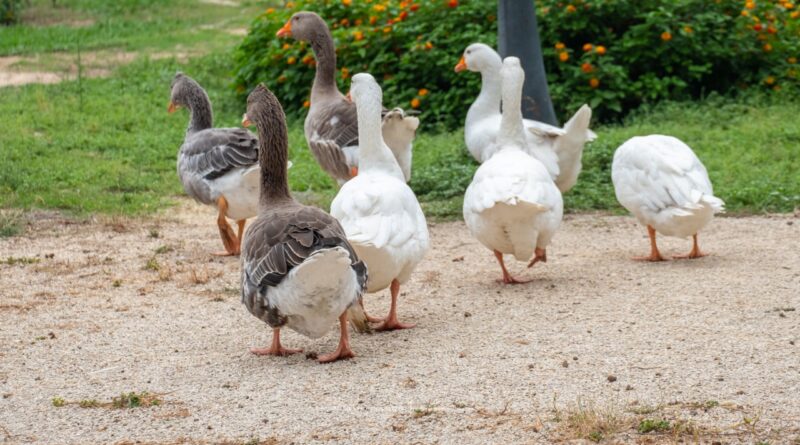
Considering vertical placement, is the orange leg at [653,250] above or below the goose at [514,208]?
below

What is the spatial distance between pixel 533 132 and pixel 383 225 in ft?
9.87

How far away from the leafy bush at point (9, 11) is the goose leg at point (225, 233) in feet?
47.1

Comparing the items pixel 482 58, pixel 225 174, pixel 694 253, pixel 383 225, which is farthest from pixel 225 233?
pixel 694 253

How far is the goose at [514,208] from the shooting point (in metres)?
6.81

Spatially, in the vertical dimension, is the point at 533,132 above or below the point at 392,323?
above

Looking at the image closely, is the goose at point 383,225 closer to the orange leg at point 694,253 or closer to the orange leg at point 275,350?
the orange leg at point 275,350

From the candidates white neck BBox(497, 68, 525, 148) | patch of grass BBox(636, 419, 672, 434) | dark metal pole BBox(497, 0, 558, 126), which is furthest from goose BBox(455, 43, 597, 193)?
patch of grass BBox(636, 419, 672, 434)

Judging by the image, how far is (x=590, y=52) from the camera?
1262cm

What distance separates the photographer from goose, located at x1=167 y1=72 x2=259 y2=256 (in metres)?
8.34

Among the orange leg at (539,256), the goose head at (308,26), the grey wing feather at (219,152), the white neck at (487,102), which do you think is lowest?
the orange leg at (539,256)

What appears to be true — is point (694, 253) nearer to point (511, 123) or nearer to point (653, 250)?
point (653, 250)

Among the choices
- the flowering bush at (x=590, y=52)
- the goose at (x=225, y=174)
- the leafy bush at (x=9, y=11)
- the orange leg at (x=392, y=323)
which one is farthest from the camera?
the leafy bush at (x=9, y=11)

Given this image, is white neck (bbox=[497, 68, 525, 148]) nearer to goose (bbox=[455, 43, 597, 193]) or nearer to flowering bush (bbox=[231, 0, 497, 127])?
goose (bbox=[455, 43, 597, 193])

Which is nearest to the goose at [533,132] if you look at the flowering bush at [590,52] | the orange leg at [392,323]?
the orange leg at [392,323]
